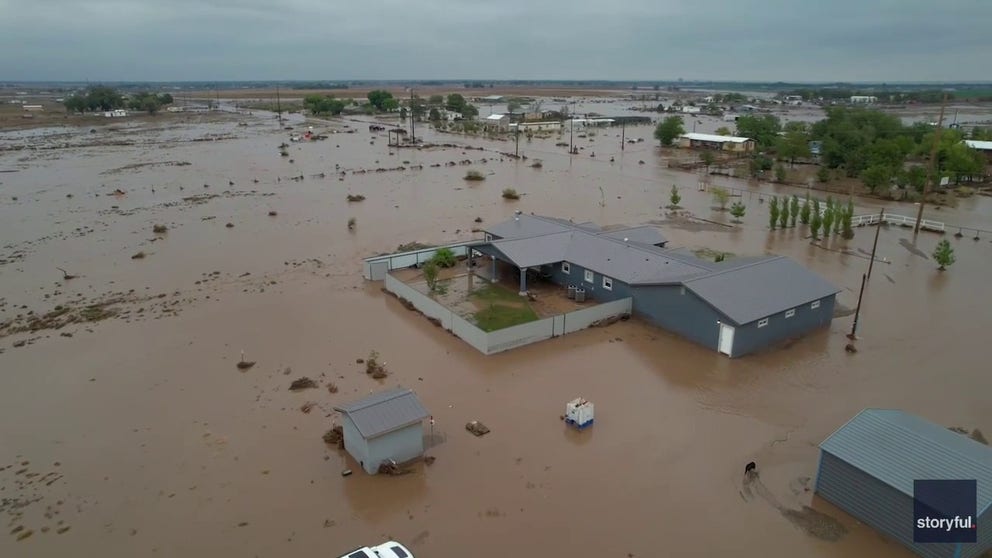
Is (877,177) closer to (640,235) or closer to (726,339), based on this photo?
(640,235)

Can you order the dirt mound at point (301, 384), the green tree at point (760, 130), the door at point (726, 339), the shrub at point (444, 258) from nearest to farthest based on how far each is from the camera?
the dirt mound at point (301, 384) < the door at point (726, 339) < the shrub at point (444, 258) < the green tree at point (760, 130)

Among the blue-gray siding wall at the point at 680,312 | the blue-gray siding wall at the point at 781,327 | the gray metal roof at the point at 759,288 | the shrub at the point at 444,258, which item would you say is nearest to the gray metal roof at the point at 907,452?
the blue-gray siding wall at the point at 781,327

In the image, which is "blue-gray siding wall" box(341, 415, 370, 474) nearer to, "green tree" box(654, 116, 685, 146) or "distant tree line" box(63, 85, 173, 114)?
"green tree" box(654, 116, 685, 146)

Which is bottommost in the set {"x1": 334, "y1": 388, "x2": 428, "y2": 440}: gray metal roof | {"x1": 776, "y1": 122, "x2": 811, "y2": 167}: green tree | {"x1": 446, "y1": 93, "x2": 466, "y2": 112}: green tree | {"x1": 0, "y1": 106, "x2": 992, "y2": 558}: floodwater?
{"x1": 0, "y1": 106, "x2": 992, "y2": 558}: floodwater

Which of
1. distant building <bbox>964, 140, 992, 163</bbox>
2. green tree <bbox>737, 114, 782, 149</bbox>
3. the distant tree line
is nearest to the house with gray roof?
green tree <bbox>737, 114, 782, 149</bbox>

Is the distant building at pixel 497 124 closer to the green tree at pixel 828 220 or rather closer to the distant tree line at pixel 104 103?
the green tree at pixel 828 220
